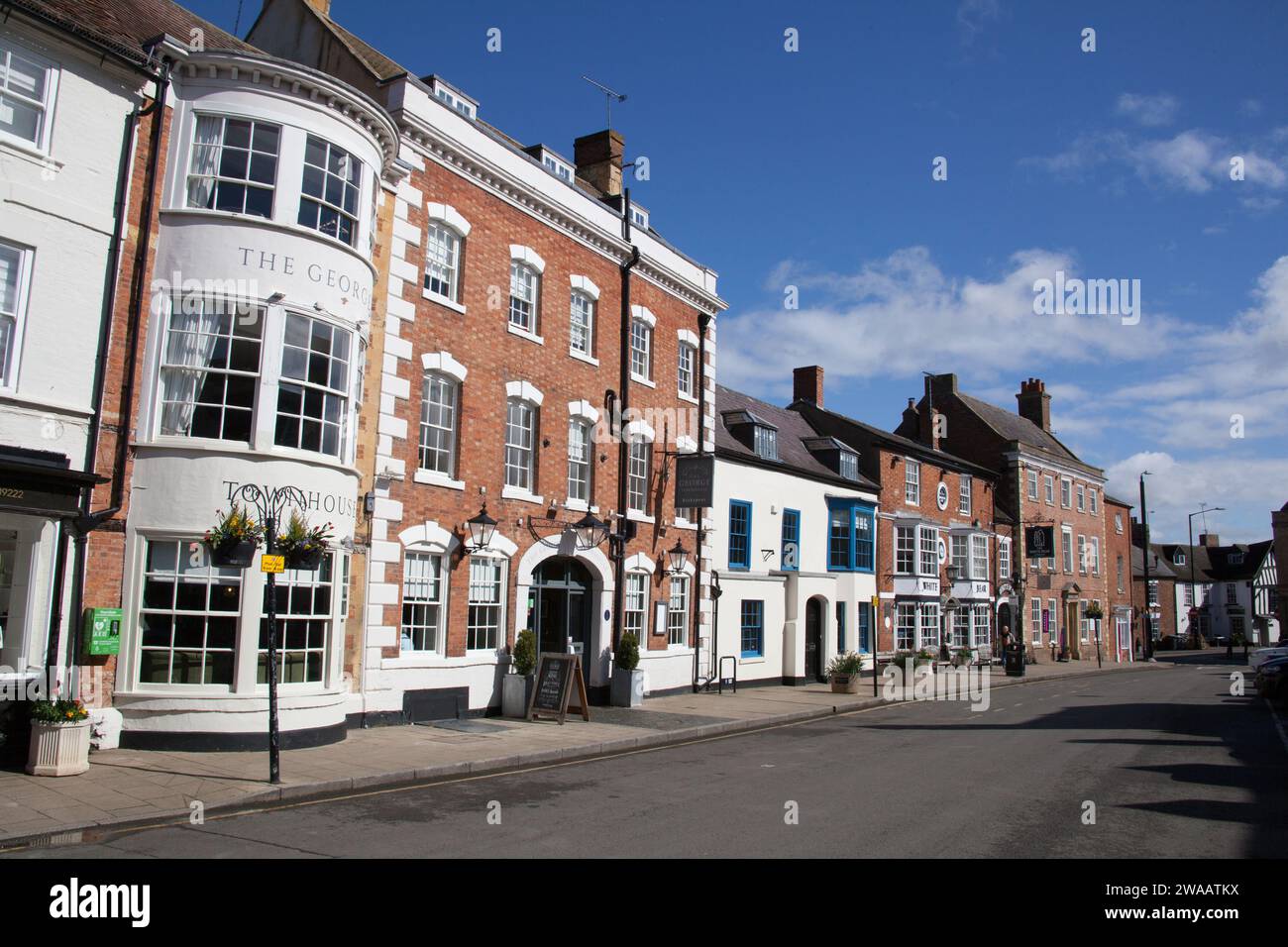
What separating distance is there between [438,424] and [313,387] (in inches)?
143

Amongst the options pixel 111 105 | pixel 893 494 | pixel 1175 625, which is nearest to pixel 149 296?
pixel 111 105

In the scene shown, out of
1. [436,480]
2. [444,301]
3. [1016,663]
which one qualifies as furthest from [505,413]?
[1016,663]

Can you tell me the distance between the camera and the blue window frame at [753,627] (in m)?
27.2

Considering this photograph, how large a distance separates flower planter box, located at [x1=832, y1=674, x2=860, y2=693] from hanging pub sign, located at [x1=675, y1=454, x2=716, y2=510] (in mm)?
6986

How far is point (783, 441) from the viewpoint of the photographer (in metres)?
32.5

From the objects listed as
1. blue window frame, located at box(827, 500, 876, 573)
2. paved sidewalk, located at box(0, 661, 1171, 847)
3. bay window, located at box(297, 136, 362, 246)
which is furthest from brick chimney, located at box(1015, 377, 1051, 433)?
bay window, located at box(297, 136, 362, 246)

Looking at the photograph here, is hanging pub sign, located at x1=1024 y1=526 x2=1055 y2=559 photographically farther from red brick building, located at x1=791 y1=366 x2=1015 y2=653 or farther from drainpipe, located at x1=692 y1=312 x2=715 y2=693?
drainpipe, located at x1=692 y1=312 x2=715 y2=693

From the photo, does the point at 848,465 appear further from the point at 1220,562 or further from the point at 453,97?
the point at 1220,562

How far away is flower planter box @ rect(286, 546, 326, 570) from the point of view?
41.5 ft

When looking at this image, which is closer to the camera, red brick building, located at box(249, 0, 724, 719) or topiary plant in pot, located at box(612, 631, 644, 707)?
red brick building, located at box(249, 0, 724, 719)

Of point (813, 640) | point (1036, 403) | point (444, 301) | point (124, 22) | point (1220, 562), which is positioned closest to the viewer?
point (124, 22)
